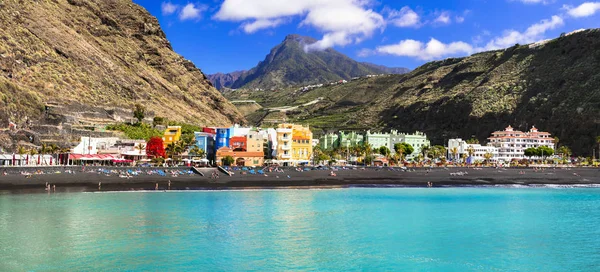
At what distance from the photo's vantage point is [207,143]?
100m

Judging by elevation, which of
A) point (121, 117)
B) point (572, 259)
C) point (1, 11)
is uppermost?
point (1, 11)

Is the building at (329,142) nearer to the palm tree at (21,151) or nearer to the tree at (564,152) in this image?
the tree at (564,152)

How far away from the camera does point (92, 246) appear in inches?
1287

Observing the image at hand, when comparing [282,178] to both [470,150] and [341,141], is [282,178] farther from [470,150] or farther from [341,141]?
[470,150]

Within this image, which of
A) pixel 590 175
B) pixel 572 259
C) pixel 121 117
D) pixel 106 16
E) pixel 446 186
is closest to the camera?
pixel 572 259

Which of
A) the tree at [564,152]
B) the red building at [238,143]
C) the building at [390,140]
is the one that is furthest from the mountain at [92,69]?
the tree at [564,152]

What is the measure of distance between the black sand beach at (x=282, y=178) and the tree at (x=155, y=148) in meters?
12.1

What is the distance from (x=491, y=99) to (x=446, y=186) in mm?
95860

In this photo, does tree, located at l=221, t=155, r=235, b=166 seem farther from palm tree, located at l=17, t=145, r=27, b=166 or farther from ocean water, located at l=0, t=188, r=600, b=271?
ocean water, located at l=0, t=188, r=600, b=271

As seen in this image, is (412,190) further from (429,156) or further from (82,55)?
(82,55)

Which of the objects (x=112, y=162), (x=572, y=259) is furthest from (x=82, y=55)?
(x=572, y=259)

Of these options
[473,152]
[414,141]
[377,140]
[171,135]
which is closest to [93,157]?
[171,135]

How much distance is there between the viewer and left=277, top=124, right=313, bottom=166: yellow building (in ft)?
325

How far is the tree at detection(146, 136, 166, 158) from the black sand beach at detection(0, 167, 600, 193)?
1208 cm
